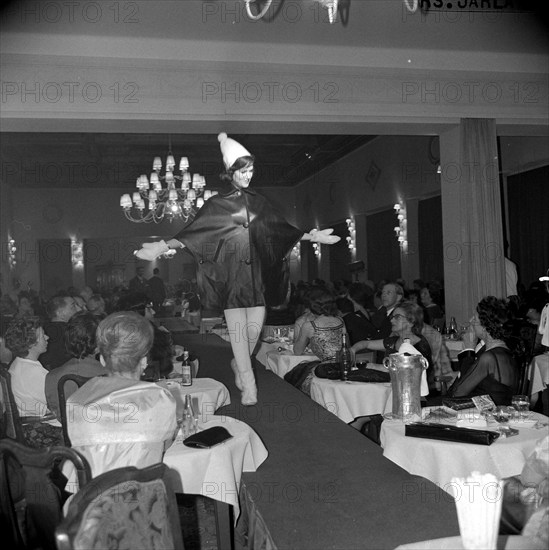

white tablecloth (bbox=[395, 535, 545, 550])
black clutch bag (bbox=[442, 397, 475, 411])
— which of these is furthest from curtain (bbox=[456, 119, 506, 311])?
white tablecloth (bbox=[395, 535, 545, 550])

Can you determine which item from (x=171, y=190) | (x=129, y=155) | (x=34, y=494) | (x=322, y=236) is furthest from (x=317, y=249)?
(x=34, y=494)

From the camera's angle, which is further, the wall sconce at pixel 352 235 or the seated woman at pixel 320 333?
the wall sconce at pixel 352 235

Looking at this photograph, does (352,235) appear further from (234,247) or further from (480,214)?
(234,247)

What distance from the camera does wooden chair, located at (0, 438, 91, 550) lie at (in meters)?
2.17

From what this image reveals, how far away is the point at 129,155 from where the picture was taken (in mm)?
14727

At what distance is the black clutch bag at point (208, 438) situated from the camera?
289cm

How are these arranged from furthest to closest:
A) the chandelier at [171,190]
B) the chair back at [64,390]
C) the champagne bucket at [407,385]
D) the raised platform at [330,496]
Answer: the chandelier at [171,190] → the champagne bucket at [407,385] → the chair back at [64,390] → the raised platform at [330,496]

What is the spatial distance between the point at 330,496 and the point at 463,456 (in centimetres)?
68

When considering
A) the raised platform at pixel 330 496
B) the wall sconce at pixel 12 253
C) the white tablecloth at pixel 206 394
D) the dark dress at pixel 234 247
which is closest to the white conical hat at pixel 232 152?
the dark dress at pixel 234 247

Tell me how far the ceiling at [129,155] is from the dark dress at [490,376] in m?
9.56

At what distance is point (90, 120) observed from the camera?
7.16 m

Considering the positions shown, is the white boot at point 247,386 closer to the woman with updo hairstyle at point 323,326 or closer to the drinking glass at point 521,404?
the woman with updo hairstyle at point 323,326

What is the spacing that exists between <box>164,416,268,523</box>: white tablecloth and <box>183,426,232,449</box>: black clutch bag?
2 centimetres

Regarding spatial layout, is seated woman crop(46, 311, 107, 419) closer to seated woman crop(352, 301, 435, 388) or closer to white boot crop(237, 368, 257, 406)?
white boot crop(237, 368, 257, 406)
